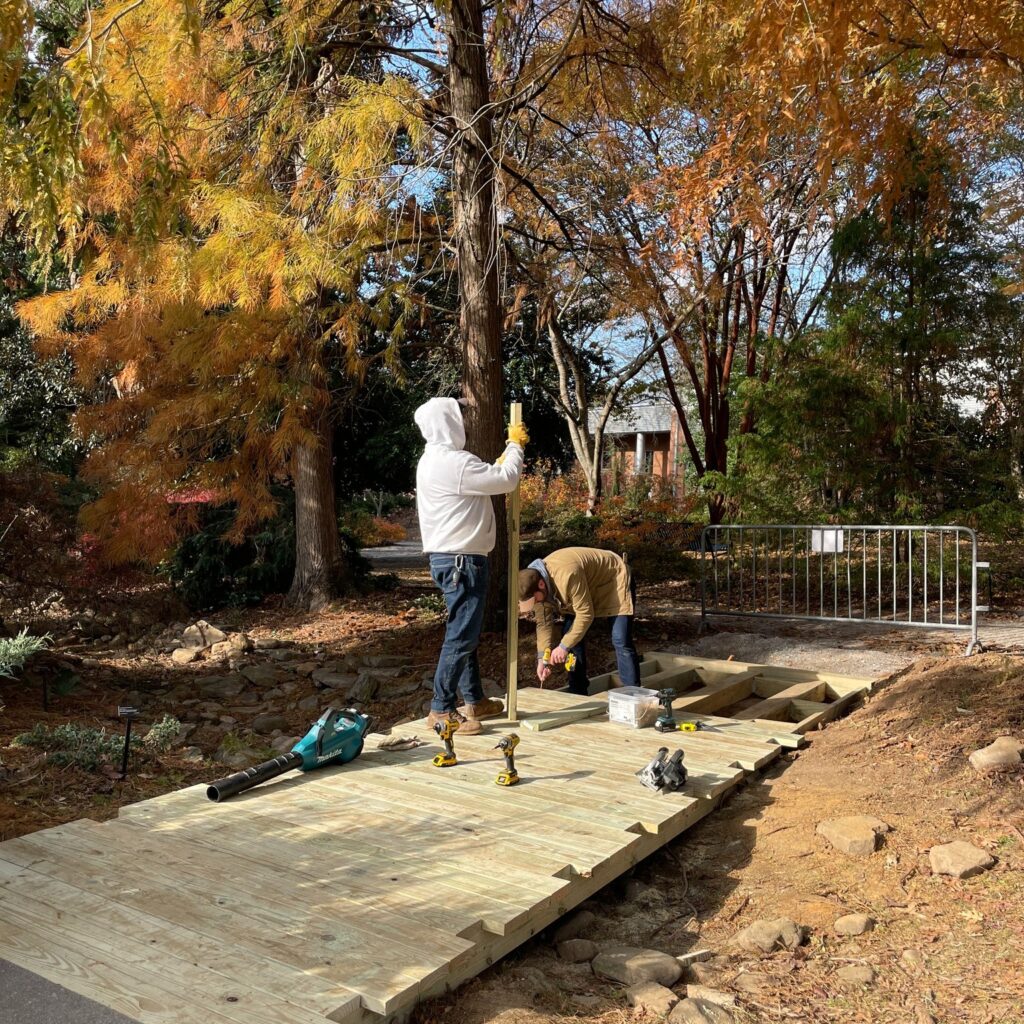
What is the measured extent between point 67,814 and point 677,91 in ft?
24.1

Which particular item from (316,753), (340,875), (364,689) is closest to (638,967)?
(340,875)

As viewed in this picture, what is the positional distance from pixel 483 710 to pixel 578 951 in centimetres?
221

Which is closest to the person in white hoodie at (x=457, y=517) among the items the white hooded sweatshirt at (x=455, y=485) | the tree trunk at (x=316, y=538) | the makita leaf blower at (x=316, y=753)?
the white hooded sweatshirt at (x=455, y=485)

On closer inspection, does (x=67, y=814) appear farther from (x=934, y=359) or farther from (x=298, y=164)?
(x=934, y=359)

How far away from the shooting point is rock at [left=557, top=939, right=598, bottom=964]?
3.27 metres

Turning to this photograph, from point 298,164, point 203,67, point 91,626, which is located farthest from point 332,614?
point 203,67

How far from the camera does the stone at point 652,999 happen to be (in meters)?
2.79

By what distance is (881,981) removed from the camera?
294 cm

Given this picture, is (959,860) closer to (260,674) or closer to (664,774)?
(664,774)

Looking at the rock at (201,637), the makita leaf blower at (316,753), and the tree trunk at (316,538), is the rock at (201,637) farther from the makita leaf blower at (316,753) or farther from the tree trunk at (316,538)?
the makita leaf blower at (316,753)

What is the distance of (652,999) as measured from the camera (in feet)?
9.28

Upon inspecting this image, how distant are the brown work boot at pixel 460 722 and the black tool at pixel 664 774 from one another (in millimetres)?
1178

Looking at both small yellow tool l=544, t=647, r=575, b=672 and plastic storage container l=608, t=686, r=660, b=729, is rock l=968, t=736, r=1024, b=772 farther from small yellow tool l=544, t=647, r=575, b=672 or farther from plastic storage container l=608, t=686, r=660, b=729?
small yellow tool l=544, t=647, r=575, b=672

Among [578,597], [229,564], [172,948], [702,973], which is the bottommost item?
[702,973]
